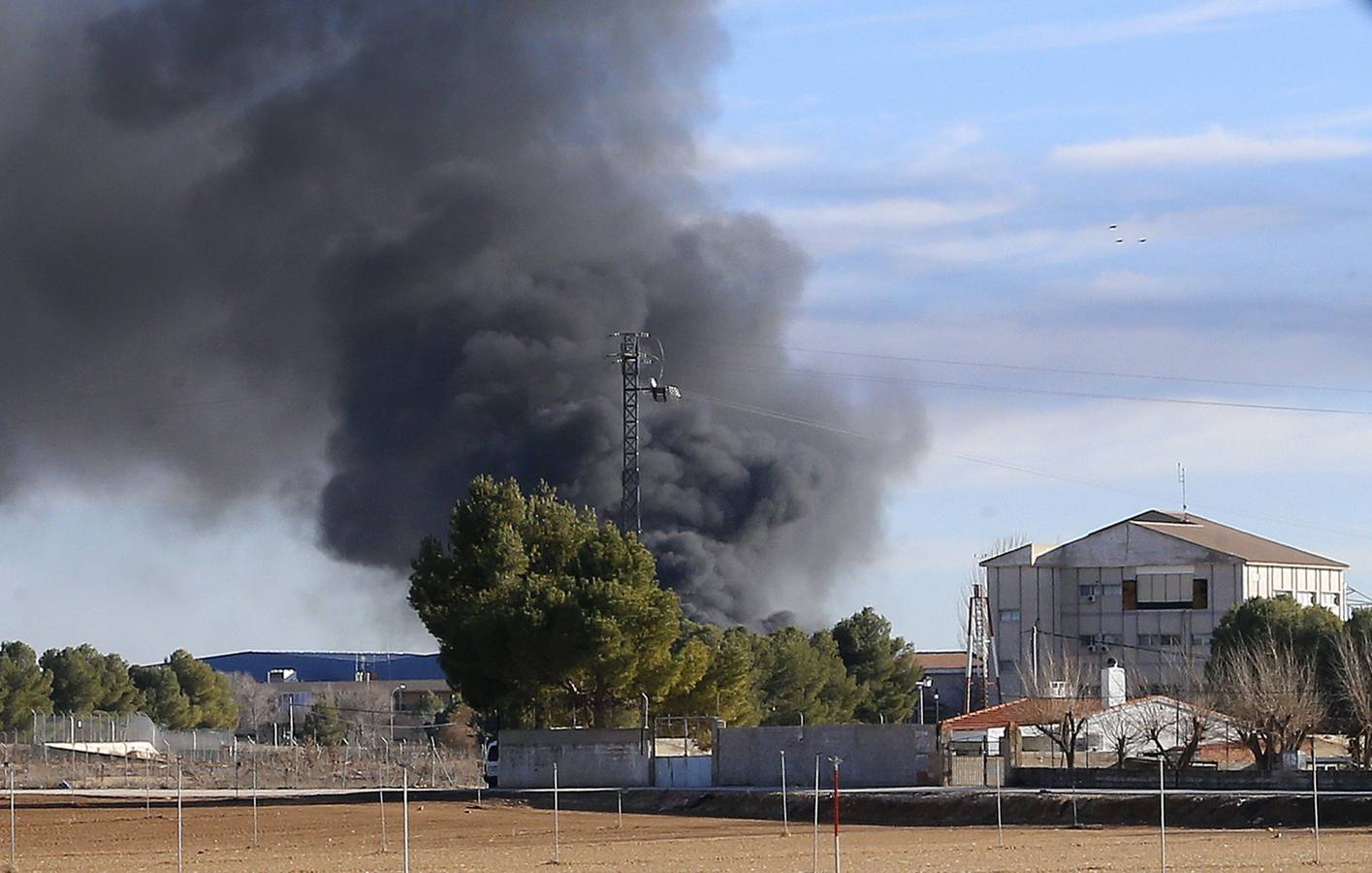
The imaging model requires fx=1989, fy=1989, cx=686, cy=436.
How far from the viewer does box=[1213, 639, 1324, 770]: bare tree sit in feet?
170

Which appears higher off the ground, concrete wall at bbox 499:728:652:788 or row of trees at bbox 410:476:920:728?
row of trees at bbox 410:476:920:728

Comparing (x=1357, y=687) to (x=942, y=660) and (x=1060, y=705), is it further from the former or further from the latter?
(x=942, y=660)

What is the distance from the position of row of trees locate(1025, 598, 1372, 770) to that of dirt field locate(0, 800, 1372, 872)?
14099 mm

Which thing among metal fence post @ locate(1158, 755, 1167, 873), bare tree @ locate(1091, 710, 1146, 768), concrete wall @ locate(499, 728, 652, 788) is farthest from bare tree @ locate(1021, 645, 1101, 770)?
concrete wall @ locate(499, 728, 652, 788)

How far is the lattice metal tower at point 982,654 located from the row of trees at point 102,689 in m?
42.3

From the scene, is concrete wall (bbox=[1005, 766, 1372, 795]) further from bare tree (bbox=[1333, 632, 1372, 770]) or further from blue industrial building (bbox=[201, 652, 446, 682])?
blue industrial building (bbox=[201, 652, 446, 682])

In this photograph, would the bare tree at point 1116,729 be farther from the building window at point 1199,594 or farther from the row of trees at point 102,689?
the row of trees at point 102,689

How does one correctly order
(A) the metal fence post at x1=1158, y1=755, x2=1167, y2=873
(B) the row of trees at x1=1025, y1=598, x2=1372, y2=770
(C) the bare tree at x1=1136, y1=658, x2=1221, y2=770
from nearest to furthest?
(A) the metal fence post at x1=1158, y1=755, x2=1167, y2=873
(B) the row of trees at x1=1025, y1=598, x2=1372, y2=770
(C) the bare tree at x1=1136, y1=658, x2=1221, y2=770

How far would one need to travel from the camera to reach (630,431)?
76.0 m

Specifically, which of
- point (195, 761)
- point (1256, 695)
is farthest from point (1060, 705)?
point (195, 761)

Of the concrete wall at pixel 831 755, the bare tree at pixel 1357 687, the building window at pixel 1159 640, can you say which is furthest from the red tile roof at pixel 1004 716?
the building window at pixel 1159 640

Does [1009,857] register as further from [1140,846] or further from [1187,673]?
[1187,673]

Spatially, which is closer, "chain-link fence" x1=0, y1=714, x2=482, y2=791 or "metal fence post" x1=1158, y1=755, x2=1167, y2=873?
"metal fence post" x1=1158, y1=755, x2=1167, y2=873

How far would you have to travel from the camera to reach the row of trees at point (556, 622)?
55750 millimetres
